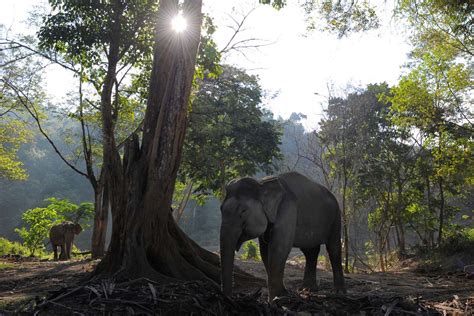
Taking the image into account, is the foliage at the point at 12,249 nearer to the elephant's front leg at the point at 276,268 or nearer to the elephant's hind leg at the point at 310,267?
the elephant's hind leg at the point at 310,267

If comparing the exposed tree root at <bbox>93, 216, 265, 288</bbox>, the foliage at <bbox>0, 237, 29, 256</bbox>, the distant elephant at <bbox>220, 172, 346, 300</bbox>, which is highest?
the distant elephant at <bbox>220, 172, 346, 300</bbox>

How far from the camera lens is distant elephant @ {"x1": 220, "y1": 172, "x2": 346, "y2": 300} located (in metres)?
5.21

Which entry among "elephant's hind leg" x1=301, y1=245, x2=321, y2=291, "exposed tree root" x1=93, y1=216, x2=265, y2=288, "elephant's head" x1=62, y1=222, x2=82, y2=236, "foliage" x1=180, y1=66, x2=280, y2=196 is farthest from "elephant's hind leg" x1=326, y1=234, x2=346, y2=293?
"elephant's head" x1=62, y1=222, x2=82, y2=236

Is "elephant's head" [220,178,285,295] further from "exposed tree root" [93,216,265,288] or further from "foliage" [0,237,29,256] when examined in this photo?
"foliage" [0,237,29,256]

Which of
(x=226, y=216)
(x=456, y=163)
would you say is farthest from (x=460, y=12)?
(x=226, y=216)

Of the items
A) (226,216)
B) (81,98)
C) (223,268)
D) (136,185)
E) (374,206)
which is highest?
(81,98)

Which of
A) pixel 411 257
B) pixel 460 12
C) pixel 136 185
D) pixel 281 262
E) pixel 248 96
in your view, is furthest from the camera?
pixel 248 96

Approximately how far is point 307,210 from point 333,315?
2.78 metres

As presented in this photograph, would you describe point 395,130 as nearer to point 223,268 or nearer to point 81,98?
point 81,98

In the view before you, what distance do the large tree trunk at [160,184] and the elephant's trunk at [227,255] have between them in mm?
1328

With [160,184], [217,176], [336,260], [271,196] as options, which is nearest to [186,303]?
[271,196]

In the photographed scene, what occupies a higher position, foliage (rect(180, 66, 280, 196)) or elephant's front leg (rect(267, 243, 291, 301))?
foliage (rect(180, 66, 280, 196))

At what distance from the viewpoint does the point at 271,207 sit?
19.0 ft

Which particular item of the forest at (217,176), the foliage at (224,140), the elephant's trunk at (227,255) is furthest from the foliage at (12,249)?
the elephant's trunk at (227,255)
